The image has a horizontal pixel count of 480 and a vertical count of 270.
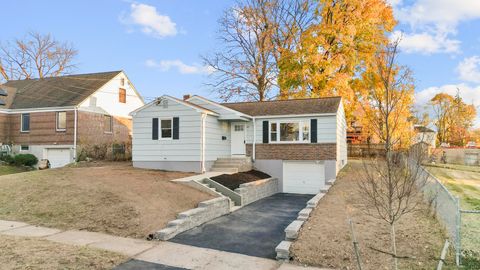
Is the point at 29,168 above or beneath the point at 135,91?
beneath

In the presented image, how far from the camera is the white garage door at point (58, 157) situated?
25.0 meters

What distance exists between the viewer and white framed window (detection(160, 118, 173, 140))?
56.2 feet

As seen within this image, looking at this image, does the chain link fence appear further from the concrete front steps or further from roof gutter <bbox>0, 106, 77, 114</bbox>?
roof gutter <bbox>0, 106, 77, 114</bbox>

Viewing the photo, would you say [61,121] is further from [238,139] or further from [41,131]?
[238,139]

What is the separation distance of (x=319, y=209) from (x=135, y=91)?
85.4 feet

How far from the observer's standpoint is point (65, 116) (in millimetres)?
25250

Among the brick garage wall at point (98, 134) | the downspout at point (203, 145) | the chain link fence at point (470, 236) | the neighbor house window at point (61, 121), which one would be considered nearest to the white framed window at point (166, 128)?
the downspout at point (203, 145)

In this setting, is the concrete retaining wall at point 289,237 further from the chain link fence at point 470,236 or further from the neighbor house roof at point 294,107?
the neighbor house roof at point 294,107

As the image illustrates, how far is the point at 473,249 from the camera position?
23.0 ft

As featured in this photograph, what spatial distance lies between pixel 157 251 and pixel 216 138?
1071 cm

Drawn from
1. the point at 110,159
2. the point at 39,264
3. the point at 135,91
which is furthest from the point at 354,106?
the point at 39,264

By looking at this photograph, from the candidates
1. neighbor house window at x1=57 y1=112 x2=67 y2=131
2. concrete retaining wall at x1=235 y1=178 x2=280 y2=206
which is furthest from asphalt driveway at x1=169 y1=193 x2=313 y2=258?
neighbor house window at x1=57 y1=112 x2=67 y2=131

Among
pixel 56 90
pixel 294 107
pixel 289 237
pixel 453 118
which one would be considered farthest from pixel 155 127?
pixel 453 118

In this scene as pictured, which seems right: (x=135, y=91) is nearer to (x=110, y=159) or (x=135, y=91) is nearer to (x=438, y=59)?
(x=110, y=159)
